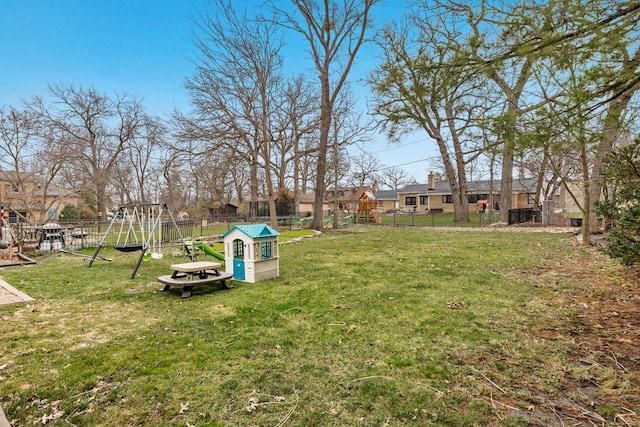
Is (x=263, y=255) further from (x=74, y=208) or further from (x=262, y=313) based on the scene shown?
(x=74, y=208)

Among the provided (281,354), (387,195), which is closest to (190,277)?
(281,354)

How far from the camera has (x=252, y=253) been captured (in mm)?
6711

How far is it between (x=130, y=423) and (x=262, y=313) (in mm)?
2410

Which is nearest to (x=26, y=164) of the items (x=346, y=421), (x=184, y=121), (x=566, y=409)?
(x=184, y=121)

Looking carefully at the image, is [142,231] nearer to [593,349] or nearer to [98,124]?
[593,349]

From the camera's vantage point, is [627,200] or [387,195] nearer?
[627,200]

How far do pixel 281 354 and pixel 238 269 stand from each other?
392 cm

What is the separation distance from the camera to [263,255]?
708 centimetres

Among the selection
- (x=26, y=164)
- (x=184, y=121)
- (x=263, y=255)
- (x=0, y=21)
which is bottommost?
(x=263, y=255)

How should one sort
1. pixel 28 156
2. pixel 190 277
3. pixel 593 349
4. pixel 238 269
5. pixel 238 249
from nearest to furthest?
pixel 593 349 < pixel 190 277 < pixel 238 269 < pixel 238 249 < pixel 28 156

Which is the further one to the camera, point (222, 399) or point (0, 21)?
point (0, 21)

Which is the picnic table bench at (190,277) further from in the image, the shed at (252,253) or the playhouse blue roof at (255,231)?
the playhouse blue roof at (255,231)

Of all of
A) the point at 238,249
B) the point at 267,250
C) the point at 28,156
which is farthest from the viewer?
the point at 28,156

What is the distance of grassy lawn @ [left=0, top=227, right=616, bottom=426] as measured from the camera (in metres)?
2.42
